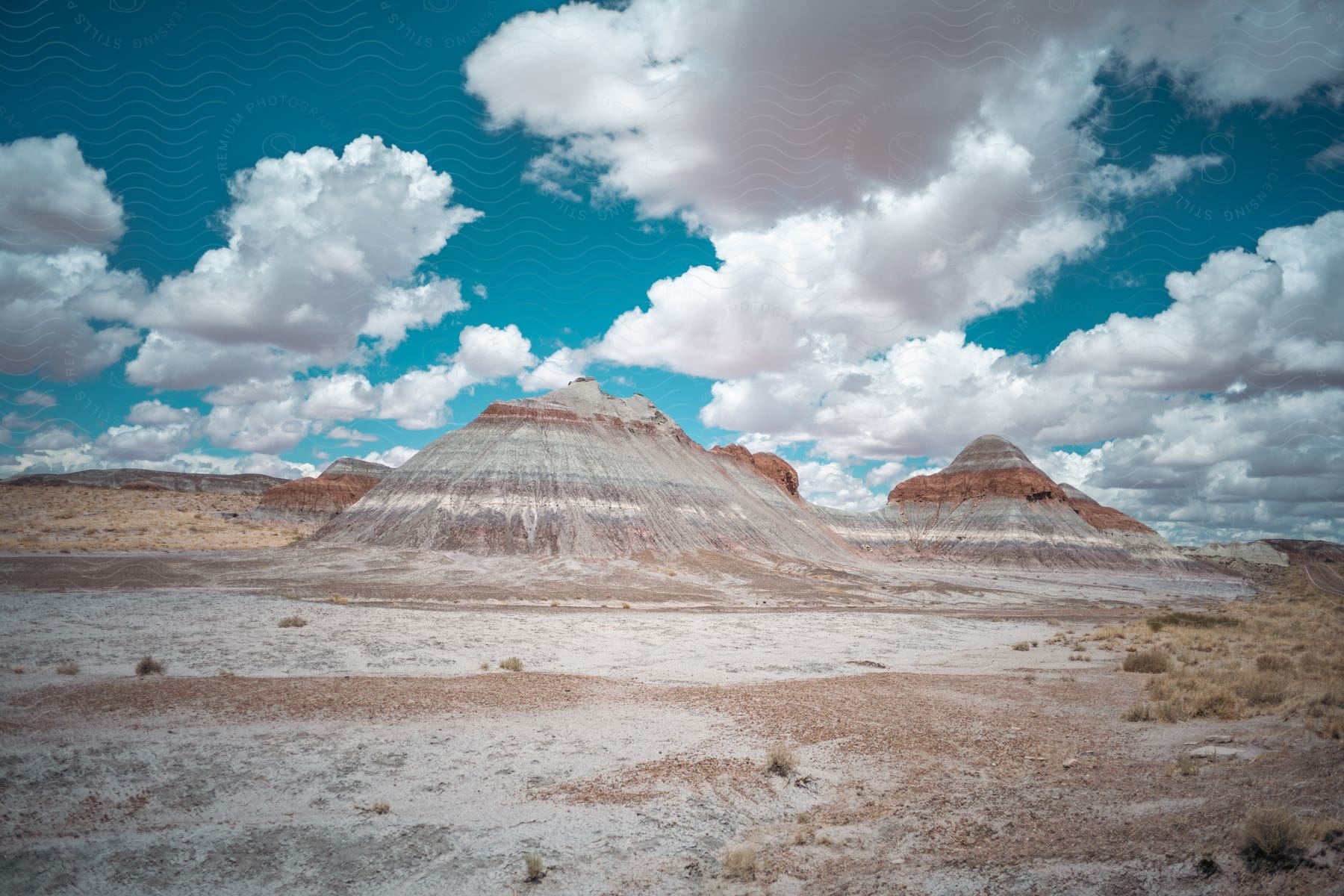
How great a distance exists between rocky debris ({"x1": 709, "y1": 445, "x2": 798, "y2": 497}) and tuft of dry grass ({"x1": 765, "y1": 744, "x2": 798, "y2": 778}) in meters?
90.7

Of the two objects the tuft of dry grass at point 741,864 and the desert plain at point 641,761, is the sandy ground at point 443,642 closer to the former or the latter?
the desert plain at point 641,761

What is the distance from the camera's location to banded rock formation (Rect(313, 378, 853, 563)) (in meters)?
62.0

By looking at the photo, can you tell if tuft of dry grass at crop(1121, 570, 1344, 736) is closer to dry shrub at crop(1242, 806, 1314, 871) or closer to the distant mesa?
dry shrub at crop(1242, 806, 1314, 871)

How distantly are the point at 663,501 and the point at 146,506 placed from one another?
7058 cm

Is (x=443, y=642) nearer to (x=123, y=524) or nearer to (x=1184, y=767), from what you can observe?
(x=1184, y=767)

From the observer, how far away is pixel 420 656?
18844 millimetres

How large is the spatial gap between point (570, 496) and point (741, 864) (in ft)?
201

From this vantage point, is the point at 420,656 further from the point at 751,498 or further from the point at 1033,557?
the point at 1033,557

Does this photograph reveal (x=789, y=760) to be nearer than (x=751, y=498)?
Yes

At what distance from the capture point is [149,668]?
1437 cm

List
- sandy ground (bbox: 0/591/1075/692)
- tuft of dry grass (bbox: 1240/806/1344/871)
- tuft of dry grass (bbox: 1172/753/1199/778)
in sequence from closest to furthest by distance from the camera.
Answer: tuft of dry grass (bbox: 1240/806/1344/871)
tuft of dry grass (bbox: 1172/753/1199/778)
sandy ground (bbox: 0/591/1075/692)

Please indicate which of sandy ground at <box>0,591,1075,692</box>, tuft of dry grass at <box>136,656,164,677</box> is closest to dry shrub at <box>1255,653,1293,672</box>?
sandy ground at <box>0,591,1075,692</box>

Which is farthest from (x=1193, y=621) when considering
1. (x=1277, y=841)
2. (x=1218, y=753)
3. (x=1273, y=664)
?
(x=1277, y=841)

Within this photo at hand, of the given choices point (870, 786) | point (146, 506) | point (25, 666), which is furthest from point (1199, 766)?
point (146, 506)
